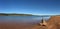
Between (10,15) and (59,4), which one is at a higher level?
(59,4)

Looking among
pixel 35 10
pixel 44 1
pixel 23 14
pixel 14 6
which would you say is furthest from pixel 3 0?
pixel 44 1

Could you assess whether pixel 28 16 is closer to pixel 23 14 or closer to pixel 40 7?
pixel 23 14

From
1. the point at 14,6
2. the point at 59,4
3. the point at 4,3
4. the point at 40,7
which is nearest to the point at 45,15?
the point at 40,7

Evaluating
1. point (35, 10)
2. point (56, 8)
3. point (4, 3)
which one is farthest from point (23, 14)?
point (56, 8)

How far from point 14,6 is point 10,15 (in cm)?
13

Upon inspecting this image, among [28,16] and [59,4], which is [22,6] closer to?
[28,16]

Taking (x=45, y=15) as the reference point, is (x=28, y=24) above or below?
below

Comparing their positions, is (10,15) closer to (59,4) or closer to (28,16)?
(28,16)

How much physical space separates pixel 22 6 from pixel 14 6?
0.10m

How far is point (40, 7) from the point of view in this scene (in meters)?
1.15

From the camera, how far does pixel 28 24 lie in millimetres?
1080

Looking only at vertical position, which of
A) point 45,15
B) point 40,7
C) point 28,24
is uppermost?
point 40,7

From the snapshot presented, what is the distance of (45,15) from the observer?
3.67 ft

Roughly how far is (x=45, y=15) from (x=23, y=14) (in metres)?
0.28
